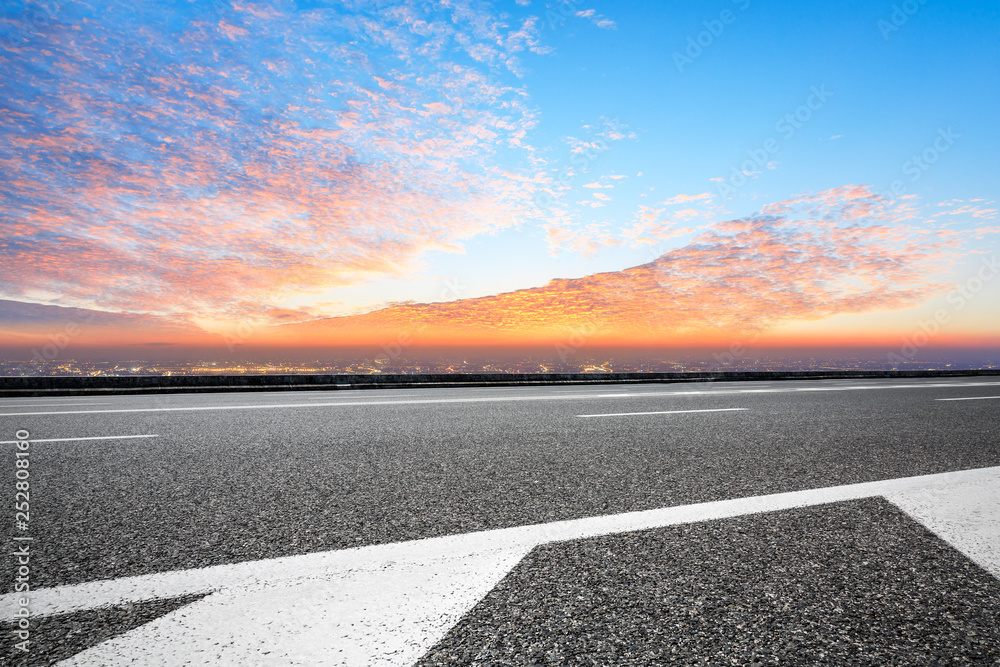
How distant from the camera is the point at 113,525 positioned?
2611 mm

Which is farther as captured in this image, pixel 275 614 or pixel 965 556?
pixel 965 556

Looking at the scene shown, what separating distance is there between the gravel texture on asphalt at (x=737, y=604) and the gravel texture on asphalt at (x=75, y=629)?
96 cm

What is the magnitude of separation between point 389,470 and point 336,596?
6.77 feet

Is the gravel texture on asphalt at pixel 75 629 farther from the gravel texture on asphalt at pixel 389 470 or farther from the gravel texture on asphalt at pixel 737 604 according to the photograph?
the gravel texture on asphalt at pixel 737 604

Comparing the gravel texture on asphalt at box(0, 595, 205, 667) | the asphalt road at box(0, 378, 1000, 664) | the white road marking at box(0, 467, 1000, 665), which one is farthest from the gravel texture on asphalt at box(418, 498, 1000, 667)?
the gravel texture on asphalt at box(0, 595, 205, 667)

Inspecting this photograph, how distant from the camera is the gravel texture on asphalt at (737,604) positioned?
148cm

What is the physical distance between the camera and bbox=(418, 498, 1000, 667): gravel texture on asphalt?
4.84 ft

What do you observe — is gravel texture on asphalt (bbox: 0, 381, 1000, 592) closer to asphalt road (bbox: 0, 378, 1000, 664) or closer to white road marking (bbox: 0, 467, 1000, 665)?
asphalt road (bbox: 0, 378, 1000, 664)

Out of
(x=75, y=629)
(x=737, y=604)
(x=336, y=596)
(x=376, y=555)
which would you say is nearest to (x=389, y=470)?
(x=376, y=555)

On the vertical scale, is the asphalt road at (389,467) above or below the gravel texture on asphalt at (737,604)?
above

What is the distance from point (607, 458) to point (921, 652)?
2.81 metres

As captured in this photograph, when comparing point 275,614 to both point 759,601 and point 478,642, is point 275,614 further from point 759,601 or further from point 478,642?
point 759,601

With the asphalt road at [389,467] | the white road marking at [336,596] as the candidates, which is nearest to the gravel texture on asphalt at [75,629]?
the white road marking at [336,596]

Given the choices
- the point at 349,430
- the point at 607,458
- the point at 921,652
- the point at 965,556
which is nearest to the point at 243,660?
the point at 921,652
